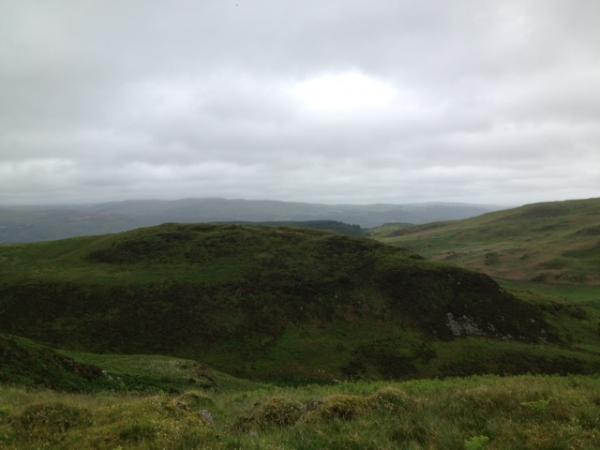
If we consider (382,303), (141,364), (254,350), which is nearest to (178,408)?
(141,364)

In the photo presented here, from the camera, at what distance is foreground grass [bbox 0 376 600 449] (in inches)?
344

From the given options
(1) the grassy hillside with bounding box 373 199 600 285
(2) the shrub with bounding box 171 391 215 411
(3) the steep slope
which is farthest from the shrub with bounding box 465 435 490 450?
(1) the grassy hillside with bounding box 373 199 600 285

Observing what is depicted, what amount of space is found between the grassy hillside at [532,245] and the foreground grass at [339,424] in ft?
293

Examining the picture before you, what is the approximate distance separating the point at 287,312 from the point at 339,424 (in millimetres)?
37764

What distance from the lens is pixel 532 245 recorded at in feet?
361

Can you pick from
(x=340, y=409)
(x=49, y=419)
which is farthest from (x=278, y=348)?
(x=49, y=419)

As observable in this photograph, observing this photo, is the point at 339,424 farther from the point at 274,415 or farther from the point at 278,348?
the point at 278,348

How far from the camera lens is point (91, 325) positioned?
41.4 metres

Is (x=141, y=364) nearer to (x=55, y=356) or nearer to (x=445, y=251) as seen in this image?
(x=55, y=356)

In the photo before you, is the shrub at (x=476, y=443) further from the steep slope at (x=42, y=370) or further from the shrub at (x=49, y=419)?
the steep slope at (x=42, y=370)

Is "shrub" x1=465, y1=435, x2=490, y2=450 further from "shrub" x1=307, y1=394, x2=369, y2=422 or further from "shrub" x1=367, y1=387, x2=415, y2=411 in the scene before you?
"shrub" x1=307, y1=394, x2=369, y2=422

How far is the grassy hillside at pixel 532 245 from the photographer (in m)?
87.6

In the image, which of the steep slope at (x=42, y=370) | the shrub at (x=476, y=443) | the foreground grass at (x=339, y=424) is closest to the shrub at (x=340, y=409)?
the foreground grass at (x=339, y=424)

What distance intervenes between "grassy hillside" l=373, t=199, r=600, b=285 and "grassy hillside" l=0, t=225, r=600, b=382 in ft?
137
